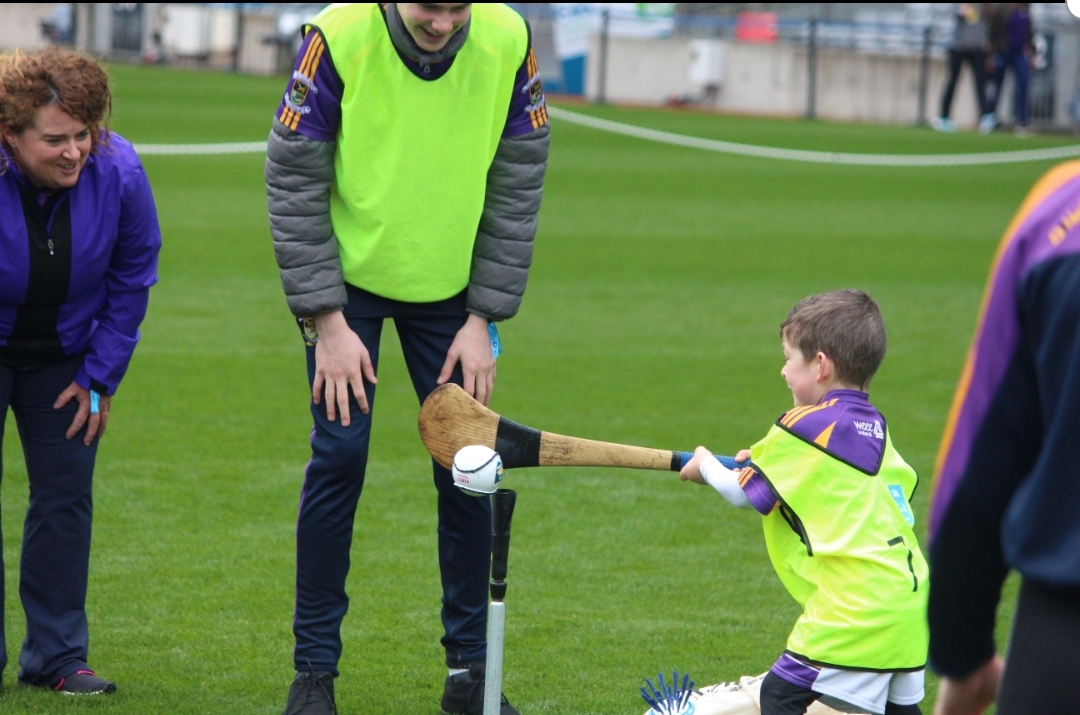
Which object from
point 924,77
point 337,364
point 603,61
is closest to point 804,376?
point 337,364

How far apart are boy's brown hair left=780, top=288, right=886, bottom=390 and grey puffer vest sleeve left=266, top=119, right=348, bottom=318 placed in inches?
44.4

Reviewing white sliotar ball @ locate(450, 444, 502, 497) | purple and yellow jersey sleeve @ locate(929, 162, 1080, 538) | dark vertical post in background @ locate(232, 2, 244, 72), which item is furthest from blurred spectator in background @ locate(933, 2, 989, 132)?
purple and yellow jersey sleeve @ locate(929, 162, 1080, 538)

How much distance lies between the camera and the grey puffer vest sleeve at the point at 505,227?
362 centimetres

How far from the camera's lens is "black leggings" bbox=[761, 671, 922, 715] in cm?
308

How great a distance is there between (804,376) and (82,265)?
1.93m

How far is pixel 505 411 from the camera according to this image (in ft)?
23.9

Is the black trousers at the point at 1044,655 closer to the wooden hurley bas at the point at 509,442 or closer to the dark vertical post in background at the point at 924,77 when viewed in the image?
the wooden hurley bas at the point at 509,442

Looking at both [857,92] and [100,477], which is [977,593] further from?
[857,92]

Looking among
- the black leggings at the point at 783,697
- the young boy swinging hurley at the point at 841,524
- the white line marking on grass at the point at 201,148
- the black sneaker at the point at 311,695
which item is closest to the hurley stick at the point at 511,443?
the young boy swinging hurley at the point at 841,524

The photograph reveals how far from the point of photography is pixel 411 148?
346 cm

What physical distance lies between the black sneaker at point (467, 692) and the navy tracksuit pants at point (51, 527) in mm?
1034

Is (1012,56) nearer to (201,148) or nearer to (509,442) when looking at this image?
(201,148)

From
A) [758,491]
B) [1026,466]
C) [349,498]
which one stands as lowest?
[349,498]

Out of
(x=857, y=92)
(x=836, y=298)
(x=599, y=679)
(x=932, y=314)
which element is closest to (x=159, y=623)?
(x=599, y=679)
